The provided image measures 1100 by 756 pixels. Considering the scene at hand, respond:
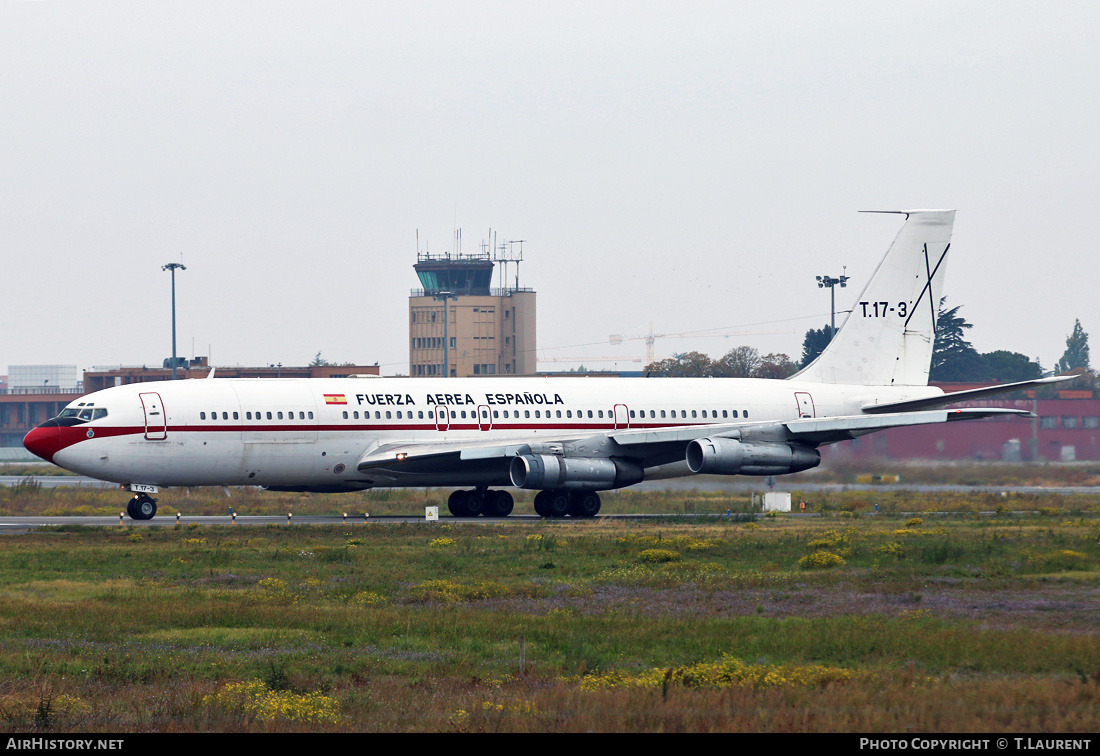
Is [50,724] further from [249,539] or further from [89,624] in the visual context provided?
[249,539]

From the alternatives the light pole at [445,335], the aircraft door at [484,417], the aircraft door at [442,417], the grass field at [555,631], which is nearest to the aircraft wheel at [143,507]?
the grass field at [555,631]

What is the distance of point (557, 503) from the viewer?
45.6m

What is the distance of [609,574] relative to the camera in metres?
26.9

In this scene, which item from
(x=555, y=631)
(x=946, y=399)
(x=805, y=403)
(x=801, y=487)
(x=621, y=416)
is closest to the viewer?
(x=555, y=631)

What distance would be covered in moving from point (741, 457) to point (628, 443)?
3.89m

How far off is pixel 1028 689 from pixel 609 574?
13339mm

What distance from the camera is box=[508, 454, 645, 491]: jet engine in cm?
4262

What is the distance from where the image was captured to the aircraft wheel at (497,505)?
46.8m

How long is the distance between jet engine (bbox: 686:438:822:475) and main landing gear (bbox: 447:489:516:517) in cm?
675

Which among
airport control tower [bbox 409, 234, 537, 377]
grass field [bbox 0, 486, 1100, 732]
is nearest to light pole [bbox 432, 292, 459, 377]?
airport control tower [bbox 409, 234, 537, 377]

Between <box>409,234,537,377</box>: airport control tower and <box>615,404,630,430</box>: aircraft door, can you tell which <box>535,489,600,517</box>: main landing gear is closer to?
<box>615,404,630,430</box>: aircraft door

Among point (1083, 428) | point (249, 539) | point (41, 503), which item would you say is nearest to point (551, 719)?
point (249, 539)

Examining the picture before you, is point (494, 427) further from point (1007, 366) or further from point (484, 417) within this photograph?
point (1007, 366)

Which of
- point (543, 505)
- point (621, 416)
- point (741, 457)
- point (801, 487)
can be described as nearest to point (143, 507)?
point (543, 505)
